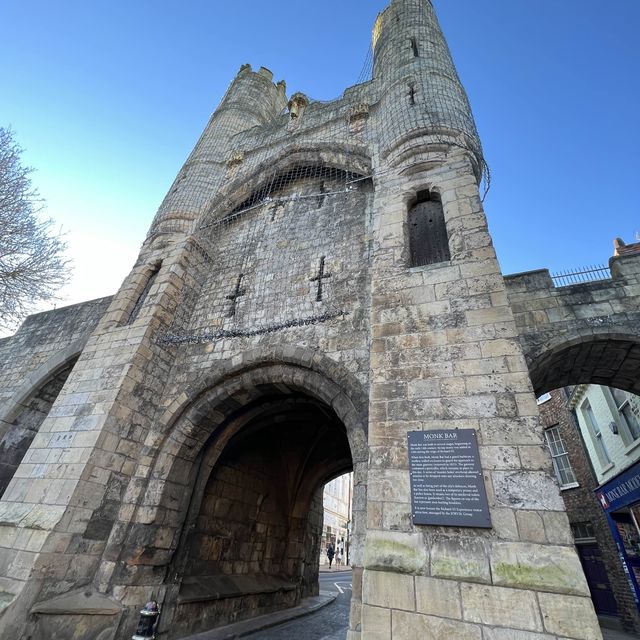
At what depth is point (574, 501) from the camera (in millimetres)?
11359

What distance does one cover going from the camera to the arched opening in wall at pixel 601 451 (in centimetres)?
535

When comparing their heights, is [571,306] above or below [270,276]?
below

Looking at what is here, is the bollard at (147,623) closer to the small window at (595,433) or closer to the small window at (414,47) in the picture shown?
the small window at (414,47)

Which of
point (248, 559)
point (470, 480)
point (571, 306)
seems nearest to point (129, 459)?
point (248, 559)

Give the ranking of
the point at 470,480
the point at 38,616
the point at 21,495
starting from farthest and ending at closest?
the point at 21,495
the point at 38,616
the point at 470,480

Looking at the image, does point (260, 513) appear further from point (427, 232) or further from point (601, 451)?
point (601, 451)

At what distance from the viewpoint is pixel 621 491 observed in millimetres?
8297

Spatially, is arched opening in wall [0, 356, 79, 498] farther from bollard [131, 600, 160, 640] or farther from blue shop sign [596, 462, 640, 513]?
blue shop sign [596, 462, 640, 513]

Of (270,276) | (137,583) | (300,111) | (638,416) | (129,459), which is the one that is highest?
(300,111)

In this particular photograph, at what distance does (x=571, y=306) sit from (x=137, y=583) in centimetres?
698

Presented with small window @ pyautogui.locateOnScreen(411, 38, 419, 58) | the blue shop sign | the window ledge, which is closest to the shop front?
the blue shop sign

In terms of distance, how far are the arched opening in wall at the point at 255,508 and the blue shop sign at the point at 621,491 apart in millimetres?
6140

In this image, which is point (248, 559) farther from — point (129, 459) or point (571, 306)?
point (571, 306)

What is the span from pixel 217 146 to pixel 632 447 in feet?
42.0
